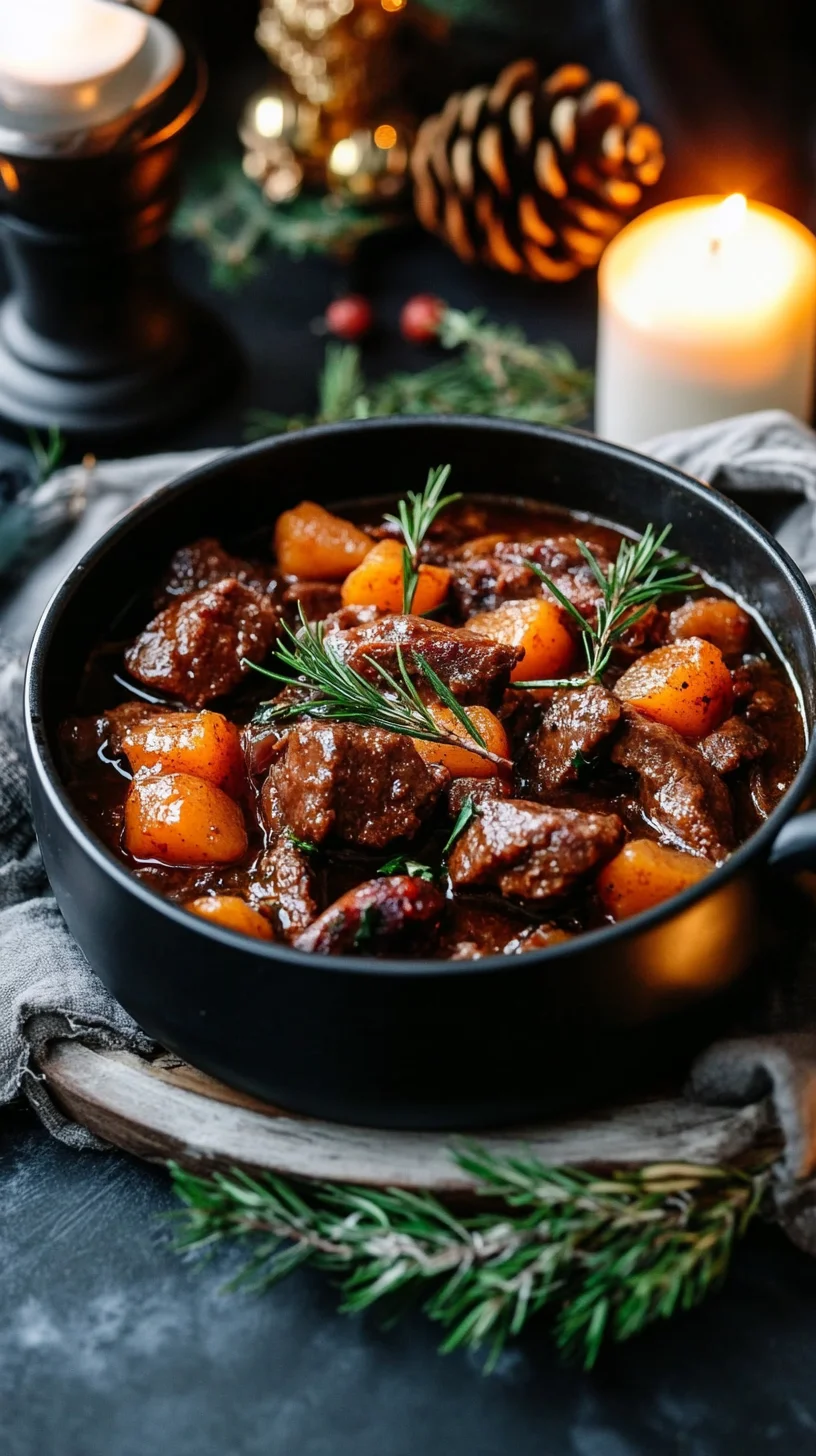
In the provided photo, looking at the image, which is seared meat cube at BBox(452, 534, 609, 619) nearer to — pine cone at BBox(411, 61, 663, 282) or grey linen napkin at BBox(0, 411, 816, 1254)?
grey linen napkin at BBox(0, 411, 816, 1254)

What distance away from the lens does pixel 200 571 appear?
2.86m

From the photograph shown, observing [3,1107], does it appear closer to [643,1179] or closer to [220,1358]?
[220,1358]

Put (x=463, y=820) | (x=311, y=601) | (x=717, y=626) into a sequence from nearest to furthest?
(x=463, y=820) → (x=717, y=626) → (x=311, y=601)

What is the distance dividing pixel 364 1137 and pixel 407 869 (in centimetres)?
39

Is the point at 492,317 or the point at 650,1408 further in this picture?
the point at 492,317

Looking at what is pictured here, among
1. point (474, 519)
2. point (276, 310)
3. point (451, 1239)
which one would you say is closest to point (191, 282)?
point (276, 310)

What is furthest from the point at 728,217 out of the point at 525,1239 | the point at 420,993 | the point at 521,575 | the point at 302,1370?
the point at 302,1370

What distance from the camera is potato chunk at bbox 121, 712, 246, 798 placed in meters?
2.46

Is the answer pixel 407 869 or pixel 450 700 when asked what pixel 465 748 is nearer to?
pixel 450 700

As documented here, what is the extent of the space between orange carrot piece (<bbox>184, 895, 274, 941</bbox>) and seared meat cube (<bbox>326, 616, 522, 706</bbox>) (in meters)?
0.49

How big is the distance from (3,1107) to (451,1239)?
2.62 ft

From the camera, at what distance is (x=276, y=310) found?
452cm

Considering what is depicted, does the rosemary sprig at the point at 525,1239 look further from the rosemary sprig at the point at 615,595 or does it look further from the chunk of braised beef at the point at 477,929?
the rosemary sprig at the point at 615,595

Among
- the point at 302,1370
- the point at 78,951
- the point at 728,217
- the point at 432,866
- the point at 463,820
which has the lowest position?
the point at 302,1370
